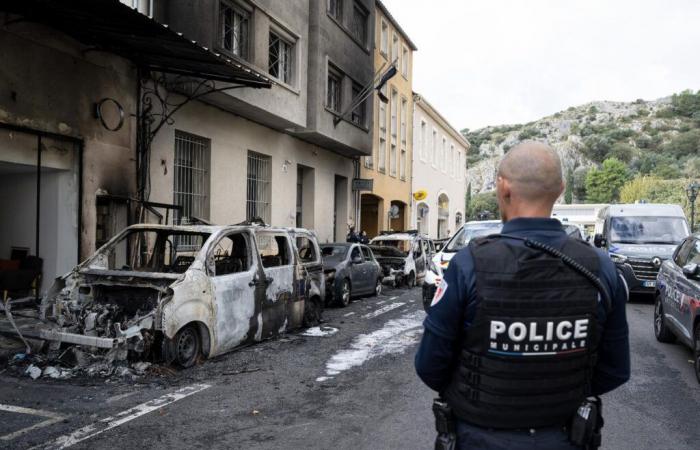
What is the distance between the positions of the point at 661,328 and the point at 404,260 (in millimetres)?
9668

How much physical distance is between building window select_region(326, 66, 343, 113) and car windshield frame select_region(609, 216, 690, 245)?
949 cm

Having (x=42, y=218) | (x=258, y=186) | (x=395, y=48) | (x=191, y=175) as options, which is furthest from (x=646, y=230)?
(x=395, y=48)

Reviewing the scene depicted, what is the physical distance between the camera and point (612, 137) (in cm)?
13350

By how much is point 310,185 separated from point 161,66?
8.85 metres

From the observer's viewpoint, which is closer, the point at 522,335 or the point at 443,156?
the point at 522,335

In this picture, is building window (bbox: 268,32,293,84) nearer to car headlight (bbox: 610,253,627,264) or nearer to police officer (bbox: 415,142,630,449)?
car headlight (bbox: 610,253,627,264)

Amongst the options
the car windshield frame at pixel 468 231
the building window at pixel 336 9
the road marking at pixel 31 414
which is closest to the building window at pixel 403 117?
the building window at pixel 336 9

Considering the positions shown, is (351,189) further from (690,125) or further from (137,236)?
(690,125)

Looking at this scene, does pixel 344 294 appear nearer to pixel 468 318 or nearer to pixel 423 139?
pixel 468 318

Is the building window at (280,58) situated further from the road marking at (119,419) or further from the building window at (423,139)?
the building window at (423,139)

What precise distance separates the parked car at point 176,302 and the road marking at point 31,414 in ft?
3.45


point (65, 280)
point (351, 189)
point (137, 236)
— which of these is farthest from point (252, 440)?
point (351, 189)

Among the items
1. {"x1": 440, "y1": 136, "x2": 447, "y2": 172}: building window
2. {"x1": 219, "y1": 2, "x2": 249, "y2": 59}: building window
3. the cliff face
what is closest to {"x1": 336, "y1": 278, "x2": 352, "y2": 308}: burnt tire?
{"x1": 219, "y1": 2, "x2": 249, "y2": 59}: building window

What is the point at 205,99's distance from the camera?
13570 millimetres
